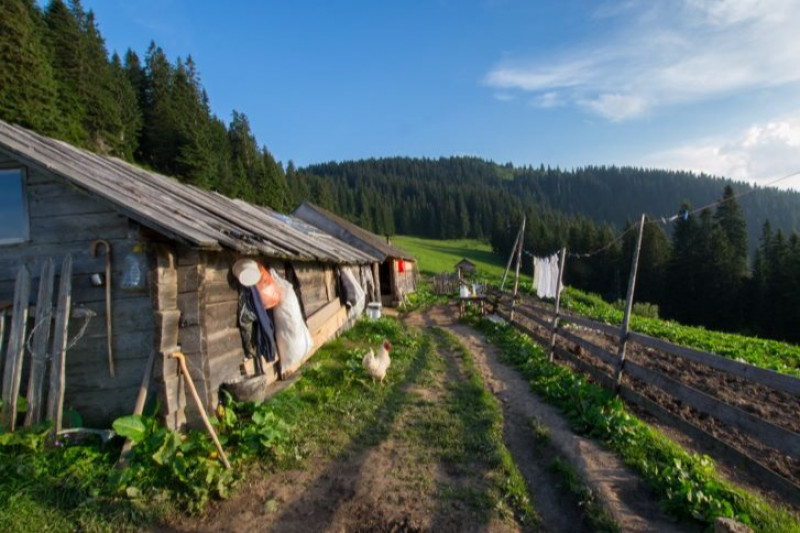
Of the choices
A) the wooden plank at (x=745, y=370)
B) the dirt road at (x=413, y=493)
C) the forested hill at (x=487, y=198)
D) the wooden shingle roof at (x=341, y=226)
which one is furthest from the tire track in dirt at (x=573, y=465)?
the forested hill at (x=487, y=198)

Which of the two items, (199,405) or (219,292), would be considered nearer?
(199,405)

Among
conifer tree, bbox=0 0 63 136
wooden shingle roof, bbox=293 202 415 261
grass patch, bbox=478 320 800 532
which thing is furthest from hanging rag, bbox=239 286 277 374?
conifer tree, bbox=0 0 63 136

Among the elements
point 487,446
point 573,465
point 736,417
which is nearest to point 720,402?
point 736,417

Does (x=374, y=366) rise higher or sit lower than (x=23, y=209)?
lower

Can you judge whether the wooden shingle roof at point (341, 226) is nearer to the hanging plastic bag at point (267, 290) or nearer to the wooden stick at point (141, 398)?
the hanging plastic bag at point (267, 290)

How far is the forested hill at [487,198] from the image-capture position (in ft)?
355

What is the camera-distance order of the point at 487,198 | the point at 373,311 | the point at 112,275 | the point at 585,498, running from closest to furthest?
1. the point at 585,498
2. the point at 112,275
3. the point at 373,311
4. the point at 487,198

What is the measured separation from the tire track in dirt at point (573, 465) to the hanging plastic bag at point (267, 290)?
4.22 m

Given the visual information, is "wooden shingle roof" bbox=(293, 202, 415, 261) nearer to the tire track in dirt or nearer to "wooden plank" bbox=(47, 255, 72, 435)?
the tire track in dirt

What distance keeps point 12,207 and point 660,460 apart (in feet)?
28.1

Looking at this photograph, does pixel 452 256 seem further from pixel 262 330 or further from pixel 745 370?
pixel 745 370

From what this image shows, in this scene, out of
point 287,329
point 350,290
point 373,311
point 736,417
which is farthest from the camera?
point 373,311

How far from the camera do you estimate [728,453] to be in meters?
4.62

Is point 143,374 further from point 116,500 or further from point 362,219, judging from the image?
point 362,219
